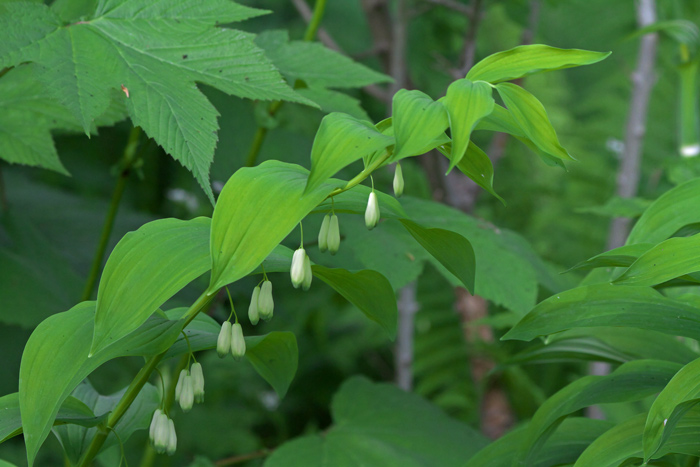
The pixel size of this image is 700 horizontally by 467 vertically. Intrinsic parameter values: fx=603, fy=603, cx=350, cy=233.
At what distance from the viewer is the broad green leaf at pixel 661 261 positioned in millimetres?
365

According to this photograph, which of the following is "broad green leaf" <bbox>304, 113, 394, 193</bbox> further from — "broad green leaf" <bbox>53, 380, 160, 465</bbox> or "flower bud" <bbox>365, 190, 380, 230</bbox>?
"broad green leaf" <bbox>53, 380, 160, 465</bbox>

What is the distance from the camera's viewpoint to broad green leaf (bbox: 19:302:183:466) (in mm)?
334

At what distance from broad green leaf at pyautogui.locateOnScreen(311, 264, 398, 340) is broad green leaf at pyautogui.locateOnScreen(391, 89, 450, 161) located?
13 cm

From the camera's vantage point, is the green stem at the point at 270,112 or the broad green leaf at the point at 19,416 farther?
the green stem at the point at 270,112

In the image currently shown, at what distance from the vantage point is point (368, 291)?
1.40 feet

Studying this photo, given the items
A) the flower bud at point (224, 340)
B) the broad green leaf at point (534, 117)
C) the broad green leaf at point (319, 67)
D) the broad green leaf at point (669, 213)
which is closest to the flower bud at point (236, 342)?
the flower bud at point (224, 340)

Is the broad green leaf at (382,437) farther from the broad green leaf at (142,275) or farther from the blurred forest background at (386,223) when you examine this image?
the broad green leaf at (142,275)

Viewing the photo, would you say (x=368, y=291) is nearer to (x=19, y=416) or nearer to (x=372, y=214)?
(x=372, y=214)

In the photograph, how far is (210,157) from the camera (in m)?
0.49

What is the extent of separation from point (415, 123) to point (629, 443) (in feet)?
0.93

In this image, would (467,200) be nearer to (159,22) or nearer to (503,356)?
(503,356)

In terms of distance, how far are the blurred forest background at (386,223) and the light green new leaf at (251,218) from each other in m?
0.39

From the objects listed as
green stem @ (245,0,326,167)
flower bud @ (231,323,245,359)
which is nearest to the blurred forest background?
green stem @ (245,0,326,167)

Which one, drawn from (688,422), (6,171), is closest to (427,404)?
(688,422)
